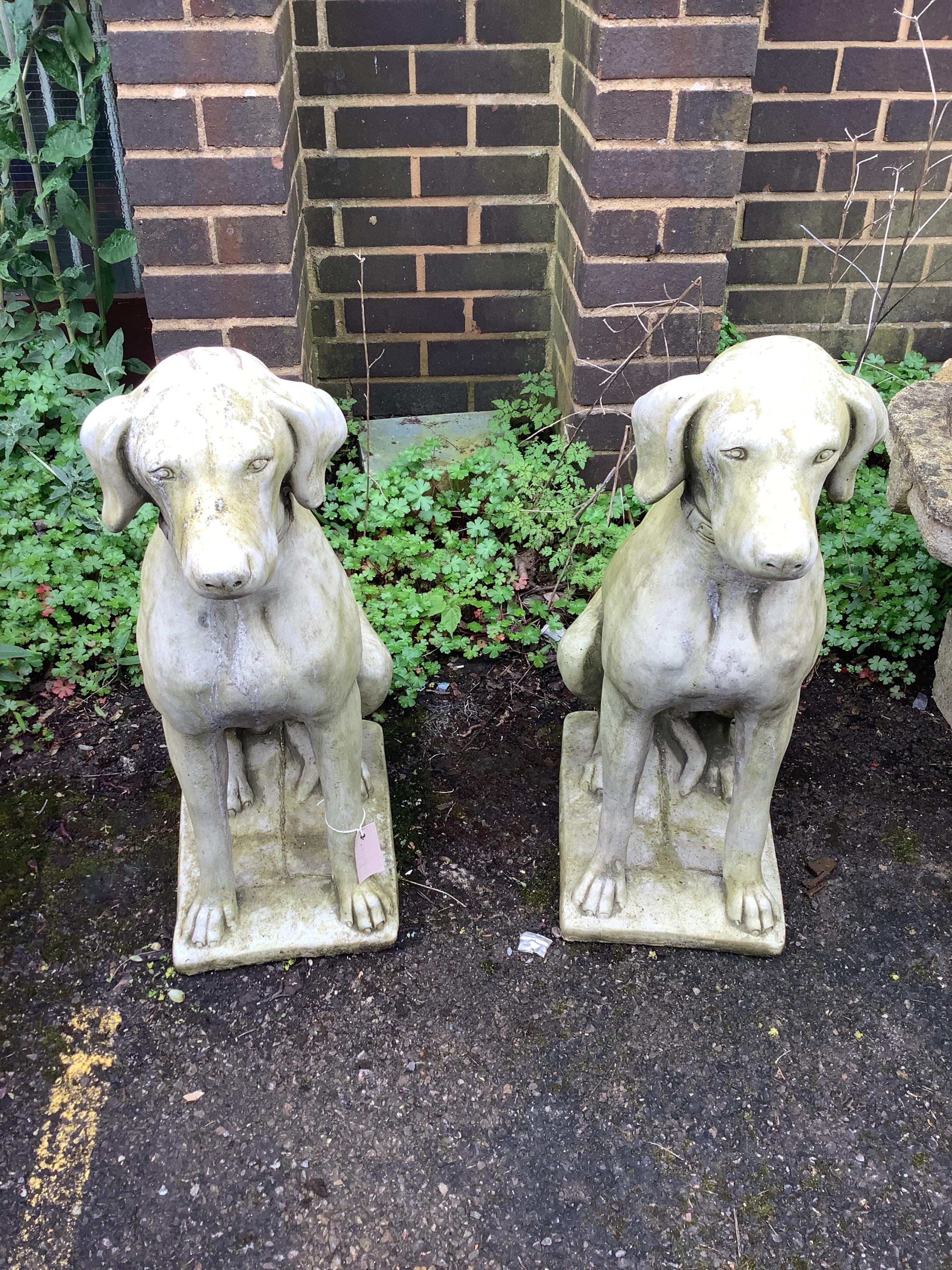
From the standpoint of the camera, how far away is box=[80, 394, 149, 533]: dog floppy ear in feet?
5.71

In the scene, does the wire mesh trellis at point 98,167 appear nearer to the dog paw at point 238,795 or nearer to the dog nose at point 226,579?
the dog paw at point 238,795

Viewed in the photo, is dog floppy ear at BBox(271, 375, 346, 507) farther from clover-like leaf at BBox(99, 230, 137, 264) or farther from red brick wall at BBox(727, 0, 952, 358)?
red brick wall at BBox(727, 0, 952, 358)

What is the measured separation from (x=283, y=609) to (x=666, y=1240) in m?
1.43

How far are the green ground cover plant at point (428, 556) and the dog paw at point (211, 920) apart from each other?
96 cm

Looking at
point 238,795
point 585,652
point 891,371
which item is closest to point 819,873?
point 585,652

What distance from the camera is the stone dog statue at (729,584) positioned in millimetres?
1768

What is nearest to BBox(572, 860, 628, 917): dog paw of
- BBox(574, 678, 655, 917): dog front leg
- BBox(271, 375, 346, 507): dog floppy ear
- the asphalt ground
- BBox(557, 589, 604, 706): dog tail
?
BBox(574, 678, 655, 917): dog front leg

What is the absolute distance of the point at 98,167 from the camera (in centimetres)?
417

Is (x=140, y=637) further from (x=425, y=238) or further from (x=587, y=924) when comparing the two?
(x=425, y=238)

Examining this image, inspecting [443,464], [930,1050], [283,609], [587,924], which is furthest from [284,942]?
[443,464]

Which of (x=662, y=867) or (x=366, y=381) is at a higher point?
(x=366, y=381)

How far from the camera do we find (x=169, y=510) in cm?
180

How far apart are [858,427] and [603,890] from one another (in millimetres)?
1252

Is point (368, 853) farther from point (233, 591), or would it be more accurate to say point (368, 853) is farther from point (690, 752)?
point (233, 591)
